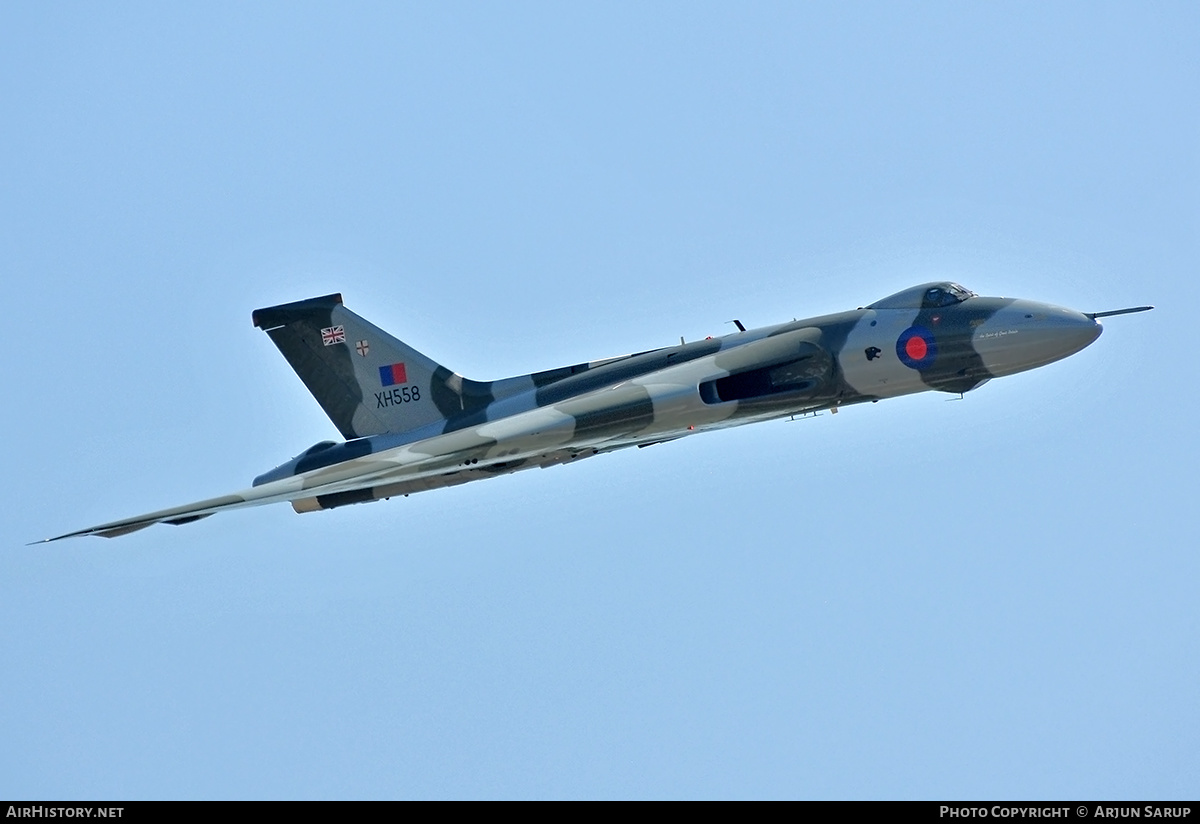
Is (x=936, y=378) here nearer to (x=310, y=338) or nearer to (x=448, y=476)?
(x=448, y=476)

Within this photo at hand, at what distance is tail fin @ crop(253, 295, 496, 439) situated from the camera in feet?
112

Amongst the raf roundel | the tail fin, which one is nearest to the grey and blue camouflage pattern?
the raf roundel

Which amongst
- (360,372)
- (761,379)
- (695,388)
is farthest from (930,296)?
(360,372)

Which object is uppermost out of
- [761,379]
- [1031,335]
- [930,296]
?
[930,296]

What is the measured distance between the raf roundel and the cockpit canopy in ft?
1.95

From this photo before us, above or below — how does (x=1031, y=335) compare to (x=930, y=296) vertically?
below

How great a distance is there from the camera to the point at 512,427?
30812 millimetres

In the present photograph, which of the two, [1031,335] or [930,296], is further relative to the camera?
[930,296]

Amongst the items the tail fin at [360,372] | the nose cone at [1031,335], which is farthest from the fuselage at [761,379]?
the tail fin at [360,372]

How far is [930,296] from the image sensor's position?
31.4 metres

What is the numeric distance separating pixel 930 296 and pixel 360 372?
41.0 feet

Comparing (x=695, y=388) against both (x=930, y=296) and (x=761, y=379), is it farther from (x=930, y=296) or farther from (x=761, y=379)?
(x=930, y=296)

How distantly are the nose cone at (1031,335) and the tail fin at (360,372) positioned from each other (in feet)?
35.4

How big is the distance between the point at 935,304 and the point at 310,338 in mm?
13750
